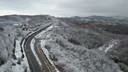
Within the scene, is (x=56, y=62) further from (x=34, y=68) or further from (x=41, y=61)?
(x=34, y=68)

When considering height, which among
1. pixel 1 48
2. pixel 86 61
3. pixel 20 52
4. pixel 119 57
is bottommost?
pixel 119 57

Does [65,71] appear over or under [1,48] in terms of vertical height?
under

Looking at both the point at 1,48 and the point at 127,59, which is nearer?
the point at 1,48

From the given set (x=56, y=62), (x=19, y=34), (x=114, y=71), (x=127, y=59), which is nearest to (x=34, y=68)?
(x=56, y=62)

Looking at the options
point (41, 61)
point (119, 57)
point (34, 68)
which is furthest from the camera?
point (119, 57)

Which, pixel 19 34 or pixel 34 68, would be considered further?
pixel 19 34

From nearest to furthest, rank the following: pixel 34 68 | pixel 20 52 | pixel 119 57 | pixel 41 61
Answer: pixel 34 68 < pixel 41 61 < pixel 20 52 < pixel 119 57

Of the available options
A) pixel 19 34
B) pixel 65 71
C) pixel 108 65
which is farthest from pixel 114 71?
pixel 19 34

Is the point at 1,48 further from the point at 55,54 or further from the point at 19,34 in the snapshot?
the point at 19,34

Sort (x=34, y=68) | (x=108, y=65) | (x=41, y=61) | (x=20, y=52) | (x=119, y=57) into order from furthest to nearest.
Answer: (x=119, y=57)
(x=108, y=65)
(x=20, y=52)
(x=41, y=61)
(x=34, y=68)
